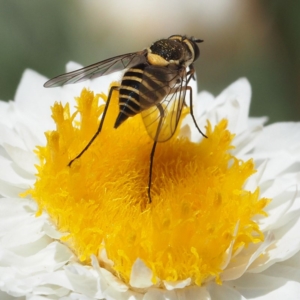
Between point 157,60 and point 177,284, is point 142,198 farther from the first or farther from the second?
point 157,60

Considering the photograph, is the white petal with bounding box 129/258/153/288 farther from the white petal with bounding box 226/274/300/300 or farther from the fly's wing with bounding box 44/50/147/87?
the fly's wing with bounding box 44/50/147/87

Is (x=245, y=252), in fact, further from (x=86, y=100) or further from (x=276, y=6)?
(x=276, y=6)

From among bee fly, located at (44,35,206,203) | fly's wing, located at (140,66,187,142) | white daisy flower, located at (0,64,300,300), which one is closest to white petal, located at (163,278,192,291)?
white daisy flower, located at (0,64,300,300)

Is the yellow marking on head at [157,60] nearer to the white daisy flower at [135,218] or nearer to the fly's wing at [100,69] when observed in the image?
the fly's wing at [100,69]

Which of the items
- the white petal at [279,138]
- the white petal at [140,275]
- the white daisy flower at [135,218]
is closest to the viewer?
the white petal at [140,275]

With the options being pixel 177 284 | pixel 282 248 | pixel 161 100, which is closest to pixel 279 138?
pixel 282 248

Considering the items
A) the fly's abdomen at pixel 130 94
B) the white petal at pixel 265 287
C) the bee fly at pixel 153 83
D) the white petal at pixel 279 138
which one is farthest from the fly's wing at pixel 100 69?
the white petal at pixel 265 287

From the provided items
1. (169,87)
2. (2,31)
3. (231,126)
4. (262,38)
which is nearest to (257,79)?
(262,38)
